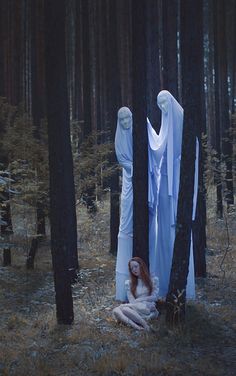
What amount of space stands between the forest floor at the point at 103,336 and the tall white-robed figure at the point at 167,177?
0.90m

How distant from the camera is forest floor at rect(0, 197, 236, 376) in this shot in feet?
19.4

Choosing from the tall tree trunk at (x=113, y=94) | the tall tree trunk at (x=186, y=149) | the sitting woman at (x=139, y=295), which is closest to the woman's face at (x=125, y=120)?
the tall tree trunk at (x=186, y=149)

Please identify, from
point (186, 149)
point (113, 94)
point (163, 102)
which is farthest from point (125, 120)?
point (113, 94)

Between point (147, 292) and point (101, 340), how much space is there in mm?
1418

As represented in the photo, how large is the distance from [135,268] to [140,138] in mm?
2215

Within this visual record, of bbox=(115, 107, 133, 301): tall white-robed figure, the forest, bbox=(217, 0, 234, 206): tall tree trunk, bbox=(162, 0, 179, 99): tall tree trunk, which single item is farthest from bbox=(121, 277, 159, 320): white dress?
bbox=(217, 0, 234, 206): tall tree trunk

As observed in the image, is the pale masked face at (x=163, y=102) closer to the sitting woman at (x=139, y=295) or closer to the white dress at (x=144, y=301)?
the sitting woman at (x=139, y=295)

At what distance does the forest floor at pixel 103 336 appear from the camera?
590cm

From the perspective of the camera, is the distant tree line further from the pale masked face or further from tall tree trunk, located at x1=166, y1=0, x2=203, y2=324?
the pale masked face

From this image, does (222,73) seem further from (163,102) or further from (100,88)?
(163,102)

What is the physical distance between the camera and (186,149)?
6914 mm

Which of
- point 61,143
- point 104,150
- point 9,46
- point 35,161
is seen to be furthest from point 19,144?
point 9,46

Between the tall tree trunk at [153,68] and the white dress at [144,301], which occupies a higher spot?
the tall tree trunk at [153,68]

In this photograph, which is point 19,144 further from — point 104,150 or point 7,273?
point 7,273
